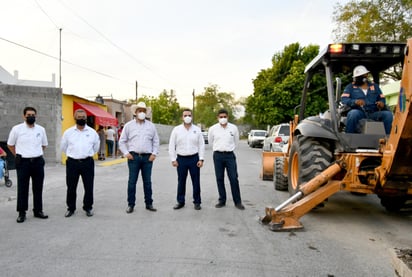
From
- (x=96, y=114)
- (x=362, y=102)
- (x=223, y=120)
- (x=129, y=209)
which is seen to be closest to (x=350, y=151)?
(x=362, y=102)

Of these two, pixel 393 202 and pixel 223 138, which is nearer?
pixel 393 202

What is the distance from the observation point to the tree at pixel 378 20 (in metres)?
18.0

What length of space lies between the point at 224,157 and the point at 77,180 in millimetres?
2560

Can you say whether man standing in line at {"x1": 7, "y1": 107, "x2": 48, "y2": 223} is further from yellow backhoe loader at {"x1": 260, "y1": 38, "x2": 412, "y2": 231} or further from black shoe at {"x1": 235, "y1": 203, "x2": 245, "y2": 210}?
yellow backhoe loader at {"x1": 260, "y1": 38, "x2": 412, "y2": 231}

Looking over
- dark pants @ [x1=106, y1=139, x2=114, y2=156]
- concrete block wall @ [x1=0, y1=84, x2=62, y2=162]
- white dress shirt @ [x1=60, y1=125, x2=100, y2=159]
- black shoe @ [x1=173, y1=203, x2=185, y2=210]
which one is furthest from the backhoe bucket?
dark pants @ [x1=106, y1=139, x2=114, y2=156]

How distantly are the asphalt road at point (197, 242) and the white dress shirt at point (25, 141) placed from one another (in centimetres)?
106

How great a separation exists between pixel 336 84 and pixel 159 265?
4139mm

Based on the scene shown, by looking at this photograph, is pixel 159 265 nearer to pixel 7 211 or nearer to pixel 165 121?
pixel 7 211

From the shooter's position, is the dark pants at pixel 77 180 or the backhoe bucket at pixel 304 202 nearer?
the backhoe bucket at pixel 304 202

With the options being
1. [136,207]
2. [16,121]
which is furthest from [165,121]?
[136,207]

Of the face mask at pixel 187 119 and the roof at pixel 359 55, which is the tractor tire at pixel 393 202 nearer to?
the roof at pixel 359 55

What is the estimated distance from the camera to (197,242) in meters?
4.64

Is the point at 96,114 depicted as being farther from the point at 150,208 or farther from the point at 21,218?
the point at 21,218

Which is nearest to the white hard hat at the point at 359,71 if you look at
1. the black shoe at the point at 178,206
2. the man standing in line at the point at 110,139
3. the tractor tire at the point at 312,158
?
the tractor tire at the point at 312,158
